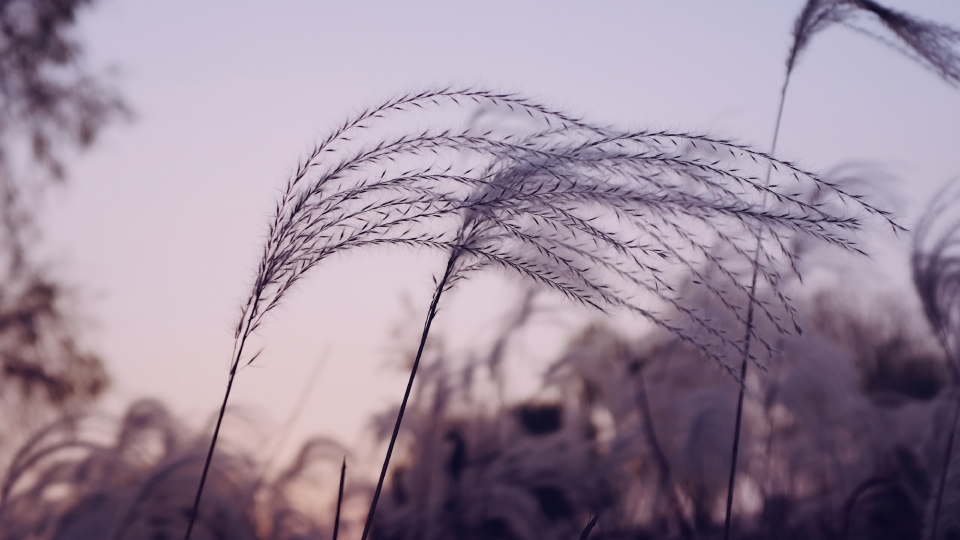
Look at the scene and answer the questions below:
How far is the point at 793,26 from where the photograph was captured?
7.85ft

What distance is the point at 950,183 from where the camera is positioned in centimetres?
342

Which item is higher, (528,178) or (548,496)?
(528,178)

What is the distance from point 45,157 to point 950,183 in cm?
673

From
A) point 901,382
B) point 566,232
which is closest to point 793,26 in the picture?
point 566,232

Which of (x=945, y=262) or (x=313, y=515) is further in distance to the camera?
(x=313, y=515)

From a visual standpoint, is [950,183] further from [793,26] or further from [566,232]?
[566,232]

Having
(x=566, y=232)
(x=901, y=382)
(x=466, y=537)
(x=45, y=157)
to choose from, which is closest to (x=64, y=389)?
(x=45, y=157)

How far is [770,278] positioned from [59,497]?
10.7ft

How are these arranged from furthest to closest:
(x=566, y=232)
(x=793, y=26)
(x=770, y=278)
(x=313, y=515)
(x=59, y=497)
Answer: (x=313, y=515), (x=59, y=497), (x=793, y=26), (x=566, y=232), (x=770, y=278)

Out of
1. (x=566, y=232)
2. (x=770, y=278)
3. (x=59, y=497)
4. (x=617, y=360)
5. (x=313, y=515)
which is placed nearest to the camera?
(x=770, y=278)

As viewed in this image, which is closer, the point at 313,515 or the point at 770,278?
the point at 770,278

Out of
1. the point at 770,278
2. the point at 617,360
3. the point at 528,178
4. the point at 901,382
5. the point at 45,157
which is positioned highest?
the point at 901,382

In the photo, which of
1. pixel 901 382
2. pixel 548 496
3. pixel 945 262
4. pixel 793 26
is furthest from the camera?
pixel 901 382

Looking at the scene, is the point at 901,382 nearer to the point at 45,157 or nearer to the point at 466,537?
the point at 466,537
